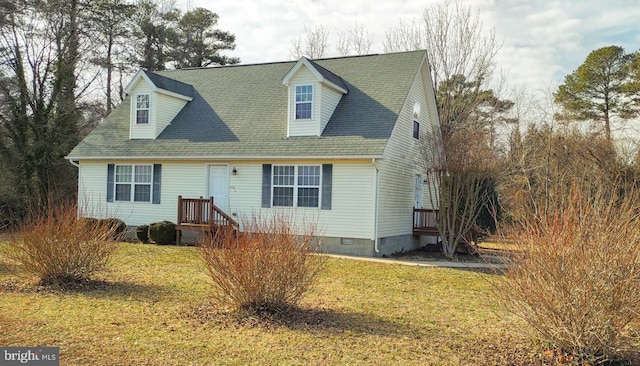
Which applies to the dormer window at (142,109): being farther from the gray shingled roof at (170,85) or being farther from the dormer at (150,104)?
the gray shingled roof at (170,85)

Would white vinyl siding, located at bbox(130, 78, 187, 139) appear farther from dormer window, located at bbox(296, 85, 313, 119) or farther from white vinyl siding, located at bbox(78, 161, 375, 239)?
dormer window, located at bbox(296, 85, 313, 119)

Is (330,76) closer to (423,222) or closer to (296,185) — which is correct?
(296,185)

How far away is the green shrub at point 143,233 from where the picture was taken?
17281 millimetres

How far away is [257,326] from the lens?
22.0 feet

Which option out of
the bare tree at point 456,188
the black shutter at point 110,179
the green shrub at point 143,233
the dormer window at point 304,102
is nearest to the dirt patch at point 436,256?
the bare tree at point 456,188

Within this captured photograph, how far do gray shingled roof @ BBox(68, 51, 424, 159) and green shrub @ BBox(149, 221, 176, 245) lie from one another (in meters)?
2.40

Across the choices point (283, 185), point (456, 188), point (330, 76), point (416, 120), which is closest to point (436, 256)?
point (456, 188)

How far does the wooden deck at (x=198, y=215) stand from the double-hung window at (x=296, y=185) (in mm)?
1801

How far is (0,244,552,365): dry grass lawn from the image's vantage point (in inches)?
221

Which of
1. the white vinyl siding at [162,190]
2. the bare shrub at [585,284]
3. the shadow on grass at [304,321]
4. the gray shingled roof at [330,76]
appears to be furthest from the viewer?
the white vinyl siding at [162,190]

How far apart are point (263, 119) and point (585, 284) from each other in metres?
13.6

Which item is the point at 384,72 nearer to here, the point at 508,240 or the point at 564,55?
the point at 564,55

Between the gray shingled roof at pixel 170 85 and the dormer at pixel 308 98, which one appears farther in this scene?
the gray shingled roof at pixel 170 85

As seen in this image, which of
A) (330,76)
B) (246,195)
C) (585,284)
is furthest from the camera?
(330,76)
